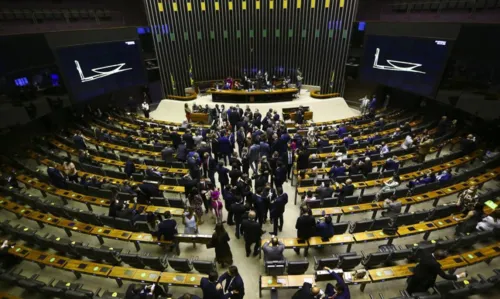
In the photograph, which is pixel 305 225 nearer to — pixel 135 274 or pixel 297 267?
pixel 297 267

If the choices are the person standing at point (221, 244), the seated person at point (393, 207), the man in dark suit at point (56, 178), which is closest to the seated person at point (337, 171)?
the seated person at point (393, 207)

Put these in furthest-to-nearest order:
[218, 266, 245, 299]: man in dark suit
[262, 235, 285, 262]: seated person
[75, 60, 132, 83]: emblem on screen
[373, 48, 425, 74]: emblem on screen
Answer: [75, 60, 132, 83]: emblem on screen → [373, 48, 425, 74]: emblem on screen → [262, 235, 285, 262]: seated person → [218, 266, 245, 299]: man in dark suit

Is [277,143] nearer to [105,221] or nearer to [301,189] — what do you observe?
[301,189]

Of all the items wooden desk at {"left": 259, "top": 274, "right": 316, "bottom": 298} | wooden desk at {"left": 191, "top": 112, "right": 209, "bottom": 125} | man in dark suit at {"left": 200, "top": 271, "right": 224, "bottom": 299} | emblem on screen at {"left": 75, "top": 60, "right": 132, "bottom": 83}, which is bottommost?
wooden desk at {"left": 191, "top": 112, "right": 209, "bottom": 125}

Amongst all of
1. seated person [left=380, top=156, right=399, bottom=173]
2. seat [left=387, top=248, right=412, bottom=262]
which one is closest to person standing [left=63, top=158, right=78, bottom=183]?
seat [left=387, top=248, right=412, bottom=262]

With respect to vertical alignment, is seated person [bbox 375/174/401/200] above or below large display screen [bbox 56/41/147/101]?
below

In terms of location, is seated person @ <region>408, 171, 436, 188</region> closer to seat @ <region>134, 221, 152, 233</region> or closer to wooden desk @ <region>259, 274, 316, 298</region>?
wooden desk @ <region>259, 274, 316, 298</region>

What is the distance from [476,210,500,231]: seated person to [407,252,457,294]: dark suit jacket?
2.05 m

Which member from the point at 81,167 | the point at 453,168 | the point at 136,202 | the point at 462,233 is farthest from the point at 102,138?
the point at 453,168

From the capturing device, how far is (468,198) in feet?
20.1

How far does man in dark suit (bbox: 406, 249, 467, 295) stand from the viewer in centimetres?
420

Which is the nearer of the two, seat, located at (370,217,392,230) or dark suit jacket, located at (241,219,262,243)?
dark suit jacket, located at (241,219,262,243)

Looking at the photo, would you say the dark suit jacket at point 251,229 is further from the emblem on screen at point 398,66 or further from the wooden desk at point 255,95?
the wooden desk at point 255,95

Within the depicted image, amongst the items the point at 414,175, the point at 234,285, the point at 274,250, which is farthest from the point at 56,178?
the point at 414,175
